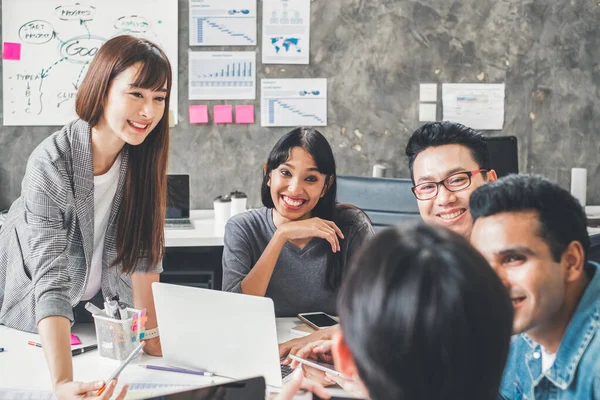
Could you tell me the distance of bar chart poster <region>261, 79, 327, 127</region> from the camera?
130 inches

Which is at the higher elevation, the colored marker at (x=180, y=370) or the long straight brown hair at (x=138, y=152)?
the long straight brown hair at (x=138, y=152)

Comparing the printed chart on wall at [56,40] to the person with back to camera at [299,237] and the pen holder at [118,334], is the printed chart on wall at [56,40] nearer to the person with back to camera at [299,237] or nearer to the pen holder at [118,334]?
the person with back to camera at [299,237]

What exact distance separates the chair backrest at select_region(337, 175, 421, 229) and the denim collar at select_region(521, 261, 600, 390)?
135 cm

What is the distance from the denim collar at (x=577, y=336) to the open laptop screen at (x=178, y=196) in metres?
2.23

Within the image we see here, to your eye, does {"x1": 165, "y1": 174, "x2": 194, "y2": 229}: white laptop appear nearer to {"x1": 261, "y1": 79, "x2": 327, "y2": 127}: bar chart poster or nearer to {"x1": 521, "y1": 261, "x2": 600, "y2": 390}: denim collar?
{"x1": 261, "y1": 79, "x2": 327, "y2": 127}: bar chart poster

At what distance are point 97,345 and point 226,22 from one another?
207cm

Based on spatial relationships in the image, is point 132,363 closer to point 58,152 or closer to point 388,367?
point 58,152

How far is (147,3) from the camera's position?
126 inches

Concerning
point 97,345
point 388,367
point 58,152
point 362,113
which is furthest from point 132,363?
point 362,113

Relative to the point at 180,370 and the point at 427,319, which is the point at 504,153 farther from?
the point at 427,319

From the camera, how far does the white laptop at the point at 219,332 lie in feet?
4.33

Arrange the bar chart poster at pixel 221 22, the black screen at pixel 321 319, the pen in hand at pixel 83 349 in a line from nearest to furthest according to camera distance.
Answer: the pen in hand at pixel 83 349 → the black screen at pixel 321 319 → the bar chart poster at pixel 221 22

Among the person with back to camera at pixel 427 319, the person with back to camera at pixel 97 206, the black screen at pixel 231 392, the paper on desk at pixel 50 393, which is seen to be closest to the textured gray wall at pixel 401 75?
the person with back to camera at pixel 97 206

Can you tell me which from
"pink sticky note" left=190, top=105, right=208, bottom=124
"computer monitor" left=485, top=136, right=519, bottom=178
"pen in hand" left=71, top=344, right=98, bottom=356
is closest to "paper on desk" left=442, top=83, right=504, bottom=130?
"computer monitor" left=485, top=136, right=519, bottom=178
